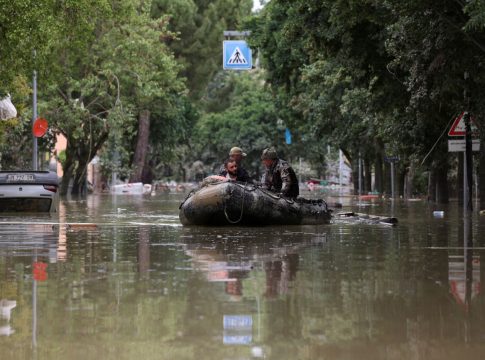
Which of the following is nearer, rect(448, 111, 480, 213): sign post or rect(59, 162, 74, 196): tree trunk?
rect(448, 111, 480, 213): sign post

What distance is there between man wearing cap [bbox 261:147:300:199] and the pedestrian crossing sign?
9.24 m

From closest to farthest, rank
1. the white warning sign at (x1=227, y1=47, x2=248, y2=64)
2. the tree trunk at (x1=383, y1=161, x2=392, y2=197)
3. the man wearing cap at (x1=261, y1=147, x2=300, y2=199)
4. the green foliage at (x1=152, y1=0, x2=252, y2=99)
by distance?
the man wearing cap at (x1=261, y1=147, x2=300, y2=199)
the white warning sign at (x1=227, y1=47, x2=248, y2=64)
the tree trunk at (x1=383, y1=161, x2=392, y2=197)
the green foliage at (x1=152, y1=0, x2=252, y2=99)

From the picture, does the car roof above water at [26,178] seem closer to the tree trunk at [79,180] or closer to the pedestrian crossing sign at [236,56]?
the pedestrian crossing sign at [236,56]

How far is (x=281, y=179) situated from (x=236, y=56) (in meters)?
10.2

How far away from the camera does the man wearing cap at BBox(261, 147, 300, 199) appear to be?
19656 mm

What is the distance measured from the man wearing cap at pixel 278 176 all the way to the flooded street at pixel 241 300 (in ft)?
17.9

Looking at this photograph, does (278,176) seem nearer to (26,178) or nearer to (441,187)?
(26,178)

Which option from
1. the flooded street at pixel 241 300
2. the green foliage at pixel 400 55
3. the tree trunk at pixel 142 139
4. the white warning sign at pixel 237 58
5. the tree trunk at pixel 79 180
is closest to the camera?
the flooded street at pixel 241 300

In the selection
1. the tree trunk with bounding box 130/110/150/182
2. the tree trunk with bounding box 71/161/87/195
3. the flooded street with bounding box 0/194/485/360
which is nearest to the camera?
the flooded street with bounding box 0/194/485/360

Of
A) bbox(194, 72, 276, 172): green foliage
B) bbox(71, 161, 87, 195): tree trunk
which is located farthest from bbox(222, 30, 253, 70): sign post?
bbox(194, 72, 276, 172): green foliage

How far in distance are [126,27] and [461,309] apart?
130 feet

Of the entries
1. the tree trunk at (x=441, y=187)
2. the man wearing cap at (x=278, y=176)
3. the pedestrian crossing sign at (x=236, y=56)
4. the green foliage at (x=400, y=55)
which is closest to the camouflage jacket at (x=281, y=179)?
the man wearing cap at (x=278, y=176)

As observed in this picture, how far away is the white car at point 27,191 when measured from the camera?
2567 cm

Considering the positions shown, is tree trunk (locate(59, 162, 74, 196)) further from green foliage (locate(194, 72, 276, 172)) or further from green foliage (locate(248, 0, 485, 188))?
green foliage (locate(194, 72, 276, 172))
